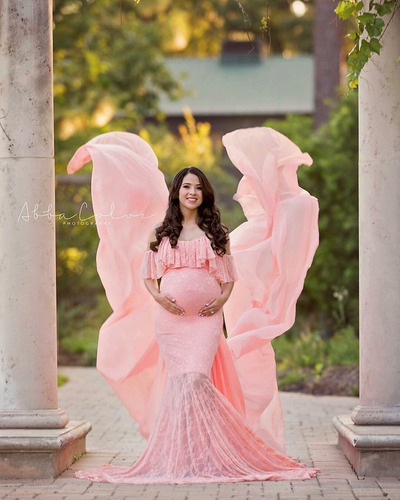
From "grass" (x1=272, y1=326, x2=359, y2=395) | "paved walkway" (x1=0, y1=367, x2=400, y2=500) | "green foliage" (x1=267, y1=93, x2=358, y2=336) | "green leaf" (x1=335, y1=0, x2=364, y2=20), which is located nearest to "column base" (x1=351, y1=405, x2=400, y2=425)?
"paved walkway" (x1=0, y1=367, x2=400, y2=500)

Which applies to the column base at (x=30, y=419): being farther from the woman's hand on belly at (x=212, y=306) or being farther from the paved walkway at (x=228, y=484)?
the woman's hand on belly at (x=212, y=306)

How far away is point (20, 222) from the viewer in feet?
26.0

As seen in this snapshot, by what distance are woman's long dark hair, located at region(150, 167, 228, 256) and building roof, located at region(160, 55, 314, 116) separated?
25.9 m

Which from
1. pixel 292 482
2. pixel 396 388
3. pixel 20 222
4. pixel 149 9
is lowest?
pixel 292 482

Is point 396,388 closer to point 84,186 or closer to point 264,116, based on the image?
point 84,186

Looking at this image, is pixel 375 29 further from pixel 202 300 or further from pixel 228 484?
pixel 228 484

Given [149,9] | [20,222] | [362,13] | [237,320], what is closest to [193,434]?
[237,320]

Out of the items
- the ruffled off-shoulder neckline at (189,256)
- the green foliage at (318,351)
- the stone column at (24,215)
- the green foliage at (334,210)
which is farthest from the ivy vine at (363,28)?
the green foliage at (334,210)

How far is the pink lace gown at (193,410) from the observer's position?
749 cm

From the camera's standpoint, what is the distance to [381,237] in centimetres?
809

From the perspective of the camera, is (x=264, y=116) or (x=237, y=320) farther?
(x=264, y=116)

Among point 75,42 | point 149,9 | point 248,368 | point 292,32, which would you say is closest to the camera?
point 248,368

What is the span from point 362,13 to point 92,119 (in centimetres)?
1489

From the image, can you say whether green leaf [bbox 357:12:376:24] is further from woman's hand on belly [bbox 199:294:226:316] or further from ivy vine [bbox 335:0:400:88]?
woman's hand on belly [bbox 199:294:226:316]
